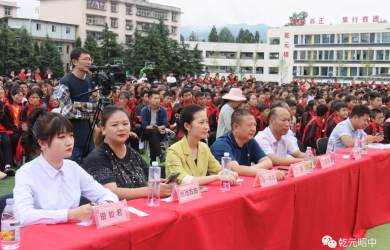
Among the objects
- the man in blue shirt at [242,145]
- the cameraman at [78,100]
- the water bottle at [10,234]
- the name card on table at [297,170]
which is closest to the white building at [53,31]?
the cameraman at [78,100]

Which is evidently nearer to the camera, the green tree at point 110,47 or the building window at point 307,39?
the green tree at point 110,47

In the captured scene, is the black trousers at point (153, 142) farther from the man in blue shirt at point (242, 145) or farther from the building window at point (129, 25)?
the building window at point (129, 25)

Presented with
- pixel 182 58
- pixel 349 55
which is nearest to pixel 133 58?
pixel 182 58

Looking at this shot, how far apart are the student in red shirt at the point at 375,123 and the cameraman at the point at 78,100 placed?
151 inches

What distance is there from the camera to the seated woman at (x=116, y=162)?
239 cm

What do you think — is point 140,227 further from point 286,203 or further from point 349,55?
point 349,55

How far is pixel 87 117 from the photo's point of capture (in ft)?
12.0

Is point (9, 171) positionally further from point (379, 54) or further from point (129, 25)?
point (379, 54)

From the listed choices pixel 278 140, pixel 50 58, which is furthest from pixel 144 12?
pixel 278 140

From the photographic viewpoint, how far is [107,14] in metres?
42.6

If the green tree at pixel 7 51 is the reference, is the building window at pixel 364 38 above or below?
above

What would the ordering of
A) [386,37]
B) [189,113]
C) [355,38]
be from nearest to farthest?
[189,113] → [386,37] → [355,38]

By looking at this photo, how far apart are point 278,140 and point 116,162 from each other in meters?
1.95

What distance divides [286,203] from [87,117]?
203 cm
